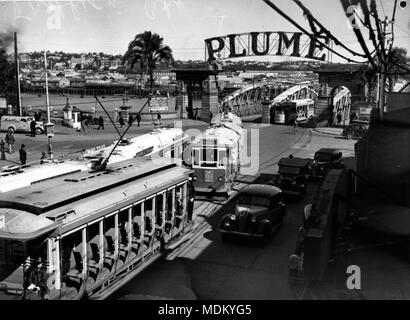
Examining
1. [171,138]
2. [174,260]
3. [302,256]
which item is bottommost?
[174,260]

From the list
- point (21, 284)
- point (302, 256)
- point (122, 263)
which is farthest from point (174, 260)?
point (21, 284)

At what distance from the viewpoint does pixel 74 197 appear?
30.3 ft

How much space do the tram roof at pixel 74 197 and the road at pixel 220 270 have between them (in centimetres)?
173

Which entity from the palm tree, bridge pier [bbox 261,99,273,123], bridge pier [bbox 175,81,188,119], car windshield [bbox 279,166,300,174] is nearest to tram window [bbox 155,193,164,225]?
car windshield [bbox 279,166,300,174]

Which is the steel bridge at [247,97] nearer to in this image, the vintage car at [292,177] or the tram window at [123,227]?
the vintage car at [292,177]

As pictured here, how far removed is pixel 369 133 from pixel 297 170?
3.91 meters

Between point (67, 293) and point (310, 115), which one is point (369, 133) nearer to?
point (67, 293)

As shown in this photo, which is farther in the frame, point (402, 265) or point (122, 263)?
point (402, 265)

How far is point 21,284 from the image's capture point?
311 inches

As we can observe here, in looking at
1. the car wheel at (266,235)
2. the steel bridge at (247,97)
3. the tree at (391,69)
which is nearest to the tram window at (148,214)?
the car wheel at (266,235)

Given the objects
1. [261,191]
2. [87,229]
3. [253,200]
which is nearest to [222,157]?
[261,191]

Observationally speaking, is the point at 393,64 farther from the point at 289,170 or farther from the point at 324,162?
the point at 324,162

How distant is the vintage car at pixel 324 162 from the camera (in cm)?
2264

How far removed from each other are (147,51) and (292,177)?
37167 millimetres
